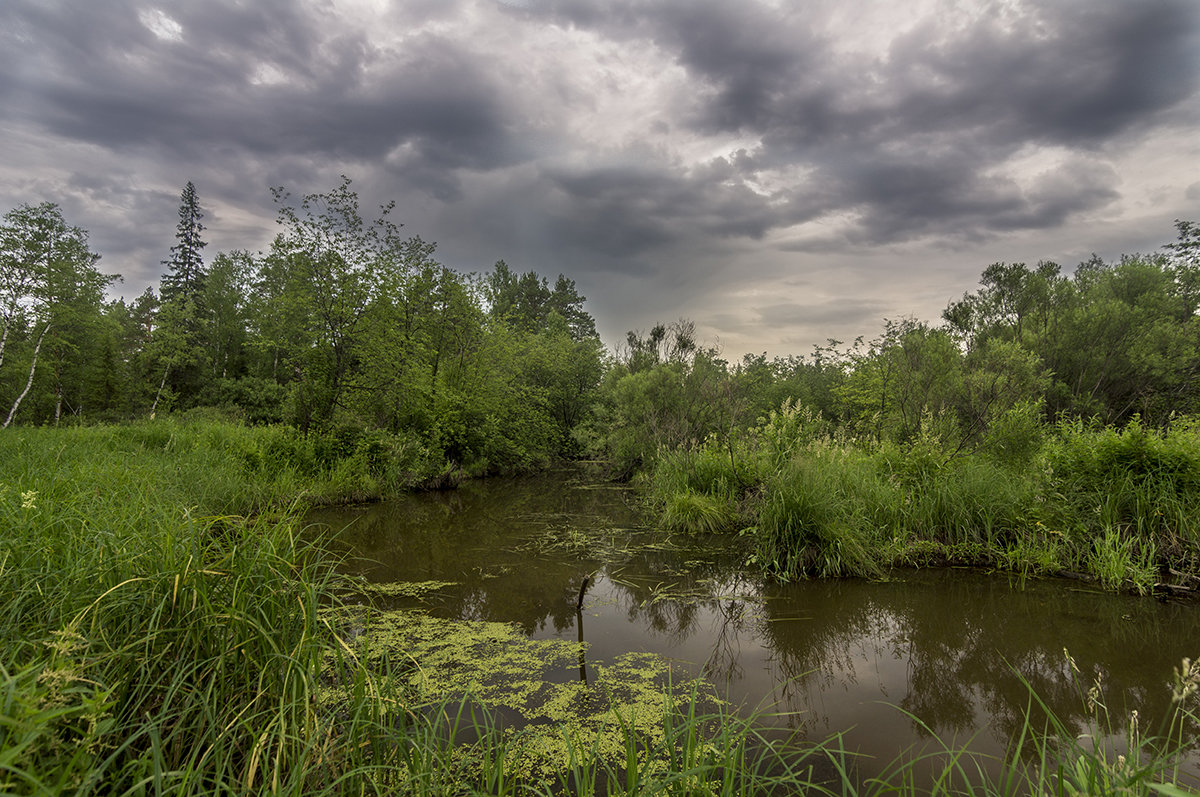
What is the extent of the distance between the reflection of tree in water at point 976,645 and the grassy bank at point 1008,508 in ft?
1.37

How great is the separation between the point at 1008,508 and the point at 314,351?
13.6 metres

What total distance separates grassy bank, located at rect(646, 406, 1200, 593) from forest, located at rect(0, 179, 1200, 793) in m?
0.04

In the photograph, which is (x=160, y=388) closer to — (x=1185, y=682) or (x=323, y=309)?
(x=323, y=309)

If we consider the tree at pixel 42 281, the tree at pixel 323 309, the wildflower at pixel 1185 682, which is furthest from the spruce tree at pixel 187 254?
the wildflower at pixel 1185 682

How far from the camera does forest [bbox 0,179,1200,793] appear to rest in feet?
6.51

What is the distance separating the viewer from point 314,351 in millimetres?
11891

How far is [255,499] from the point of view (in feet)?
27.3

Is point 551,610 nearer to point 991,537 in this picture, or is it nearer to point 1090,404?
point 991,537

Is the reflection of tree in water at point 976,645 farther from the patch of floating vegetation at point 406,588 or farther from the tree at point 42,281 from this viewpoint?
the tree at point 42,281

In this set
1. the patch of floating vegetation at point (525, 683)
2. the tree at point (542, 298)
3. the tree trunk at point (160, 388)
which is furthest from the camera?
the tree at point (542, 298)

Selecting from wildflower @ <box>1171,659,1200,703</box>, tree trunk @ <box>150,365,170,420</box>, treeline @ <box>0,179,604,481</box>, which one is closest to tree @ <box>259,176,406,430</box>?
treeline @ <box>0,179,604,481</box>

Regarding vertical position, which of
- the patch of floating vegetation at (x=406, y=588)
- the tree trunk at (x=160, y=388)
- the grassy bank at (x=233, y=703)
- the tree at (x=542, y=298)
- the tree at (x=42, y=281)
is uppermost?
the tree at (x=542, y=298)

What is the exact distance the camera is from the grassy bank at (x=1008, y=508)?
5680 mm

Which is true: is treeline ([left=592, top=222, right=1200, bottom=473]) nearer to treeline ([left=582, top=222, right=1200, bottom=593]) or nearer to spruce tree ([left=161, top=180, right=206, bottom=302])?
treeline ([left=582, top=222, right=1200, bottom=593])
